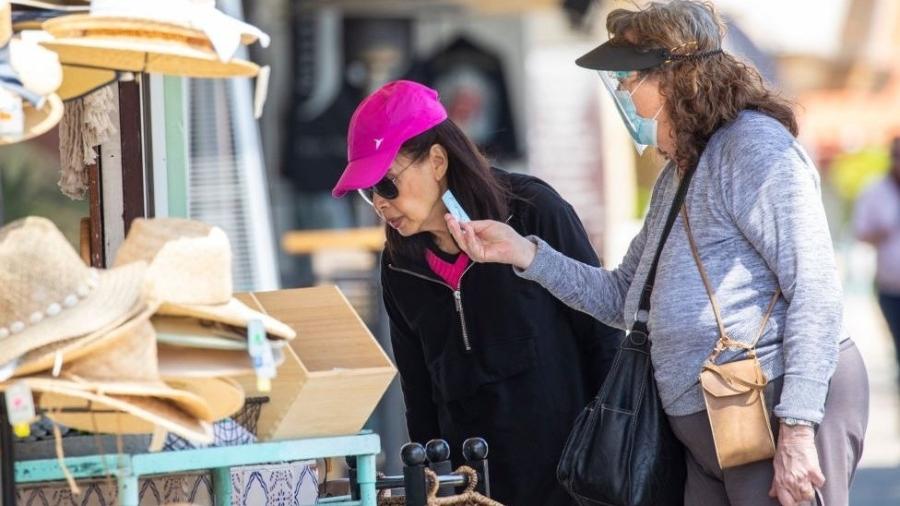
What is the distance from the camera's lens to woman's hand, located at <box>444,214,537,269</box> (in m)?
3.10

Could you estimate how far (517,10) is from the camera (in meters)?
8.52

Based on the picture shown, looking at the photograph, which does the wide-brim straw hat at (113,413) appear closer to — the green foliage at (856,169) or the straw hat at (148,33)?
the straw hat at (148,33)

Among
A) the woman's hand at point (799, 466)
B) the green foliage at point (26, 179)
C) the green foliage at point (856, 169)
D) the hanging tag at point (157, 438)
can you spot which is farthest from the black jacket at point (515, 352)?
the green foliage at point (856, 169)

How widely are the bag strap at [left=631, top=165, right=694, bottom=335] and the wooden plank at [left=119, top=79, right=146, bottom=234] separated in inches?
44.2

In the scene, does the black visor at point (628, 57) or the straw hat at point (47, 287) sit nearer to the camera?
the straw hat at point (47, 287)

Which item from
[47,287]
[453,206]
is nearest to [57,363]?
[47,287]

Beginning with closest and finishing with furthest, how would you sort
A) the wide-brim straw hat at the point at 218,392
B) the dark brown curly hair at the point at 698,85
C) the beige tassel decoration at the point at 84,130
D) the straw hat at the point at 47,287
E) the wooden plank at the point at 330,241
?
the straw hat at the point at 47,287 < the wide-brim straw hat at the point at 218,392 < the dark brown curly hair at the point at 698,85 < the beige tassel decoration at the point at 84,130 < the wooden plank at the point at 330,241

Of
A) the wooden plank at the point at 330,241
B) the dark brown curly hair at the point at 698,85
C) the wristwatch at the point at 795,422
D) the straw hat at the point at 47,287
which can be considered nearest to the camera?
the straw hat at the point at 47,287

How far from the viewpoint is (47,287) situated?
213 centimetres

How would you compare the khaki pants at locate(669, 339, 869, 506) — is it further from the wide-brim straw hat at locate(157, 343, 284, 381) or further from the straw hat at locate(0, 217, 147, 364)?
the straw hat at locate(0, 217, 147, 364)

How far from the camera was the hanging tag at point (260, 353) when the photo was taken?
211 centimetres

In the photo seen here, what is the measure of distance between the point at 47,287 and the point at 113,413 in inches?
9.3

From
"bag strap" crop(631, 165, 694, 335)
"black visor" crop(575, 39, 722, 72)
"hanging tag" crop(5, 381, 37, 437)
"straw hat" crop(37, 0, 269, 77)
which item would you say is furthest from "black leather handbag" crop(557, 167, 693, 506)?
"hanging tag" crop(5, 381, 37, 437)

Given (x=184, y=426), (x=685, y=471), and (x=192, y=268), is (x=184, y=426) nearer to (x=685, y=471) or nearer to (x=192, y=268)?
(x=192, y=268)
